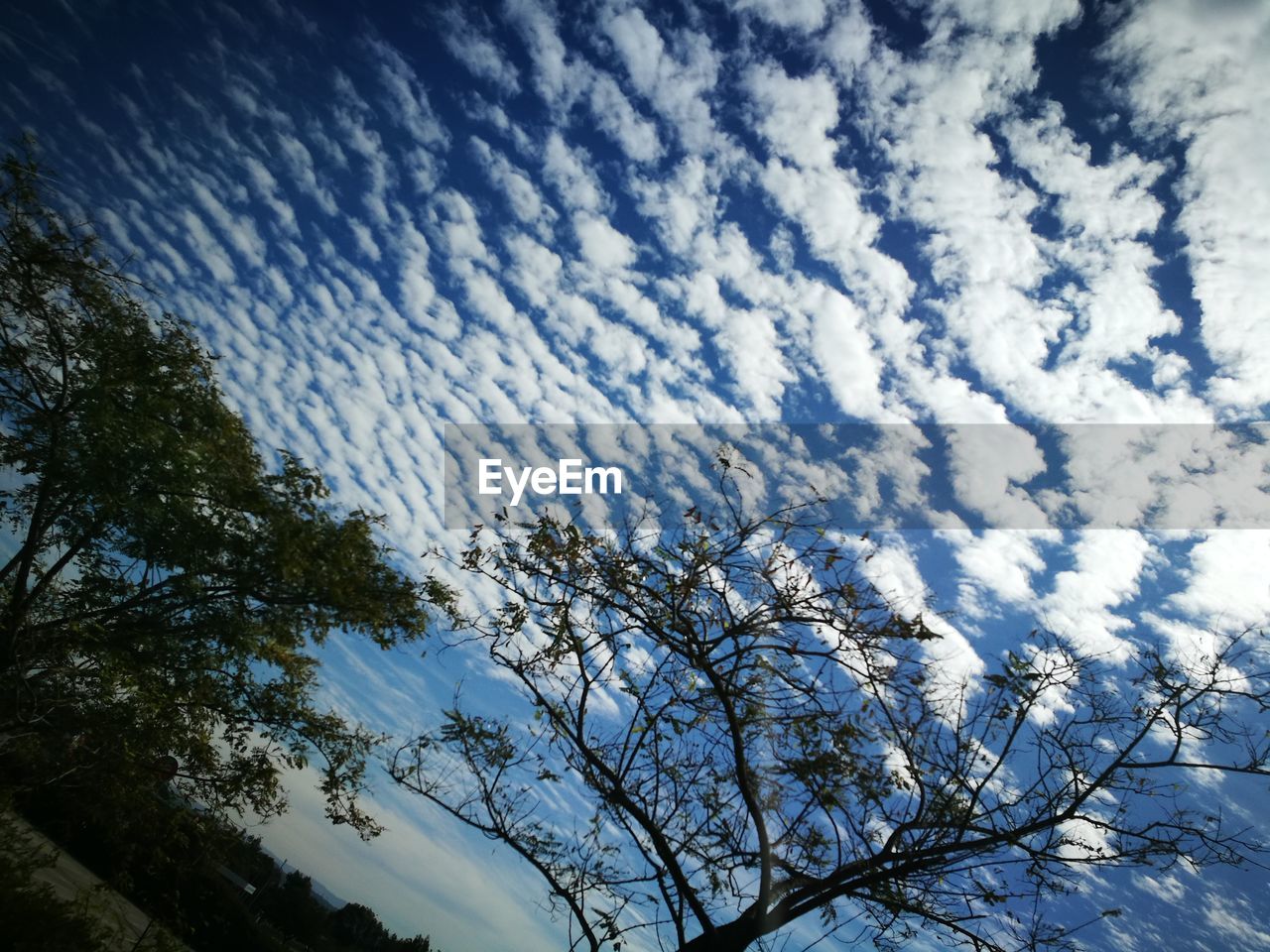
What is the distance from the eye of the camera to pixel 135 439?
823 centimetres

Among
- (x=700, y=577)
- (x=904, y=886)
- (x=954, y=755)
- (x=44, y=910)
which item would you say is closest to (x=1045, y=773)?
(x=954, y=755)

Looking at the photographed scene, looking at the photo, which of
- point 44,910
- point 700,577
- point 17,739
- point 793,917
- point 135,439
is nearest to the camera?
point 700,577

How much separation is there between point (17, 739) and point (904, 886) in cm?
1280

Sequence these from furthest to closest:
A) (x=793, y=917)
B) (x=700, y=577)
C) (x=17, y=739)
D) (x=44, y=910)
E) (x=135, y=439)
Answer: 1. (x=17, y=739)
2. (x=135, y=439)
3. (x=44, y=910)
4. (x=793, y=917)
5. (x=700, y=577)

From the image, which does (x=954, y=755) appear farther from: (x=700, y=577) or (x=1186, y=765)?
(x=700, y=577)

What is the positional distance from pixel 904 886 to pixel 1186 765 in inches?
117

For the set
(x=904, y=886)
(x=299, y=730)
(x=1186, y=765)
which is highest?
(x=1186, y=765)

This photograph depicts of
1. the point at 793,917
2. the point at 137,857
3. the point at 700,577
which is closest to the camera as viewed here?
the point at 700,577

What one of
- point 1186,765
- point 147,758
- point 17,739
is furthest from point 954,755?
point 17,739

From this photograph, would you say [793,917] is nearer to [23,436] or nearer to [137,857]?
[137,857]

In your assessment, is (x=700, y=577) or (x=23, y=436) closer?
(x=700, y=577)

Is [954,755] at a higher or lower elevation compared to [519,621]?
higher

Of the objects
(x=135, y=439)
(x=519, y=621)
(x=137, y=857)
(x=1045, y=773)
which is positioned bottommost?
(x=137, y=857)

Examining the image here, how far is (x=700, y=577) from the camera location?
16.5 ft
